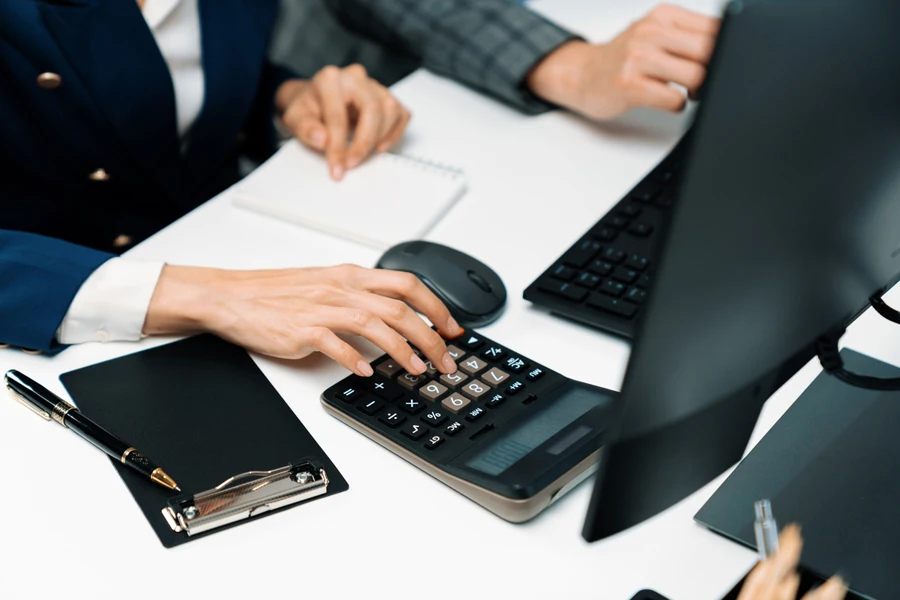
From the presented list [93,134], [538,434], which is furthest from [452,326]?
[93,134]

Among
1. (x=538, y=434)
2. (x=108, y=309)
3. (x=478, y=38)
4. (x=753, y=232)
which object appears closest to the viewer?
(x=753, y=232)

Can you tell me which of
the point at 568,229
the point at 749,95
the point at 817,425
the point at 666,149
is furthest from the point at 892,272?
the point at 666,149

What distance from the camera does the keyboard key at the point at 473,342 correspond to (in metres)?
0.67

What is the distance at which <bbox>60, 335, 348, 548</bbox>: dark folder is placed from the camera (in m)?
0.59

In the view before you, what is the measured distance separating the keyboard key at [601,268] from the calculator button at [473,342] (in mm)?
129

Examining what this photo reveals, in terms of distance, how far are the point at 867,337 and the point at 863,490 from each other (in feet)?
0.57

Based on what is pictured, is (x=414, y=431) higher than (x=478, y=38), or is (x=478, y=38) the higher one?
(x=478, y=38)

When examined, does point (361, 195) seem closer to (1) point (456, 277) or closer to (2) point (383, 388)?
(1) point (456, 277)

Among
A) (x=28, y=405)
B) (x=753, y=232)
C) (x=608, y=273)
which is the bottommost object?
(x=28, y=405)

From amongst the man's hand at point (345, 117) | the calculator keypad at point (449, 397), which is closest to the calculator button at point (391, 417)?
the calculator keypad at point (449, 397)

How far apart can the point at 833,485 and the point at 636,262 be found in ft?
0.81

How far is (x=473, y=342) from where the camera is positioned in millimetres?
676

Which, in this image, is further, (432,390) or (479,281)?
(479,281)

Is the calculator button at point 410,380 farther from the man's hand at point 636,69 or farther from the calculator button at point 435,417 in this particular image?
the man's hand at point 636,69
